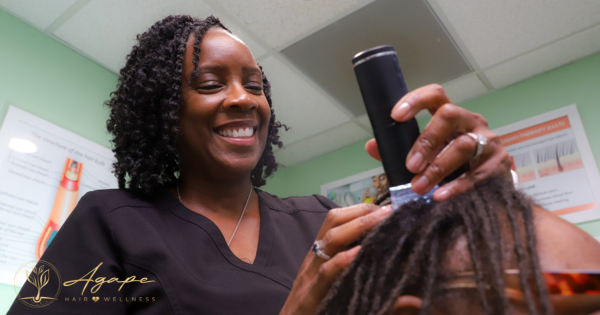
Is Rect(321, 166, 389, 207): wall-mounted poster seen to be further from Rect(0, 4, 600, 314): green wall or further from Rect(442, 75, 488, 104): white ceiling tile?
Rect(442, 75, 488, 104): white ceiling tile

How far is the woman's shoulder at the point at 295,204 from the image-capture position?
39.1 inches

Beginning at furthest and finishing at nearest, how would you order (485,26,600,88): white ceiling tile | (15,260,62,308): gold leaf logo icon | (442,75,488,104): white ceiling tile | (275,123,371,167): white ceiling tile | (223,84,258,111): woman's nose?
(275,123,371,167): white ceiling tile → (442,75,488,104): white ceiling tile → (485,26,600,88): white ceiling tile → (223,84,258,111): woman's nose → (15,260,62,308): gold leaf logo icon

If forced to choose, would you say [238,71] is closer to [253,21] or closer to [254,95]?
[254,95]

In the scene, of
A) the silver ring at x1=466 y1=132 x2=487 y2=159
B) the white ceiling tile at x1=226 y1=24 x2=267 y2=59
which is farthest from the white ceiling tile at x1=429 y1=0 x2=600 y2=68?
the silver ring at x1=466 y1=132 x2=487 y2=159

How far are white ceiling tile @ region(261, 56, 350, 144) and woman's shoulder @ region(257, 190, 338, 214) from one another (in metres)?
1.23

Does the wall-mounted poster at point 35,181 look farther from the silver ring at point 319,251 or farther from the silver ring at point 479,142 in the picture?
the silver ring at point 479,142

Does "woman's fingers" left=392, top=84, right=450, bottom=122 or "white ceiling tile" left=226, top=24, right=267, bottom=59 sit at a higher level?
"white ceiling tile" left=226, top=24, right=267, bottom=59

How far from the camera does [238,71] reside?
0.93 metres

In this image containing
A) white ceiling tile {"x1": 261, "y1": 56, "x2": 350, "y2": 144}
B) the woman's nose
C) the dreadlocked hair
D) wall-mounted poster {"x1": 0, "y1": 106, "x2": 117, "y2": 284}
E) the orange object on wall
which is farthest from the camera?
white ceiling tile {"x1": 261, "y1": 56, "x2": 350, "y2": 144}

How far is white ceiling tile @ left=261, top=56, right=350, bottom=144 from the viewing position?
2212 millimetres

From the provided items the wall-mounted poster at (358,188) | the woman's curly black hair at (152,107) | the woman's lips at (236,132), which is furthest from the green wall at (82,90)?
the woman's lips at (236,132)

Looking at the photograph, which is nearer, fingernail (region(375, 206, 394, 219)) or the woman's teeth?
fingernail (region(375, 206, 394, 219))

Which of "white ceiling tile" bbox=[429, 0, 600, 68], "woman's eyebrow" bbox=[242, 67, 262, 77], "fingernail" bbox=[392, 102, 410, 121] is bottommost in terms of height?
"fingernail" bbox=[392, 102, 410, 121]

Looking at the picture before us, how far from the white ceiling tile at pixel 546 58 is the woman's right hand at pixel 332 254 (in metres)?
2.12
